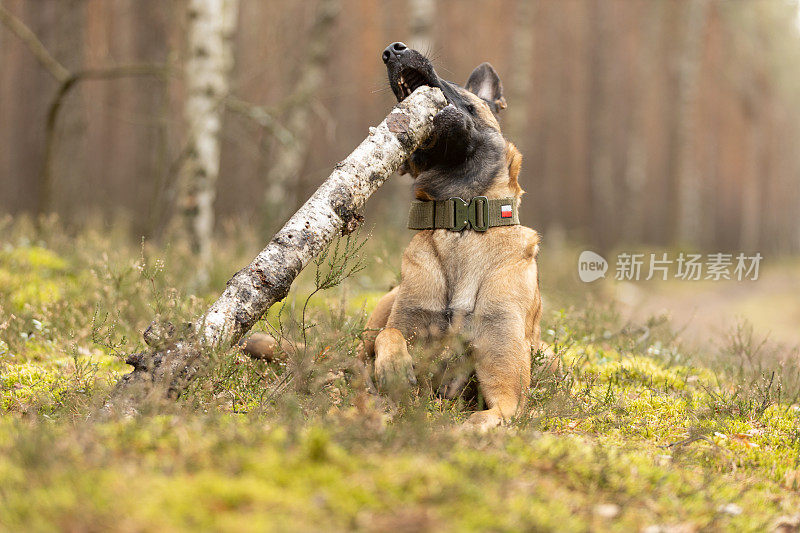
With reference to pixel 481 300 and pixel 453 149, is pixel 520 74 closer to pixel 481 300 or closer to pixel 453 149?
pixel 453 149

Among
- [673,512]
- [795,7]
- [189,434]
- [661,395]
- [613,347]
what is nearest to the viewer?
[189,434]

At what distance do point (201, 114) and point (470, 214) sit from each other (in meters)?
5.18

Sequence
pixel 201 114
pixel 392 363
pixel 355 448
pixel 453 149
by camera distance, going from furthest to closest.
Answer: pixel 201 114 → pixel 453 149 → pixel 392 363 → pixel 355 448

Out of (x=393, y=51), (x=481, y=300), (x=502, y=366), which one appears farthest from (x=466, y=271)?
(x=393, y=51)

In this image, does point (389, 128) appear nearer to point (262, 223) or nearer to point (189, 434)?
point (189, 434)

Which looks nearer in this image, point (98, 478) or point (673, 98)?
point (98, 478)

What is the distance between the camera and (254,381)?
375 cm

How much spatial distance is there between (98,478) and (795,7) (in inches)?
1250

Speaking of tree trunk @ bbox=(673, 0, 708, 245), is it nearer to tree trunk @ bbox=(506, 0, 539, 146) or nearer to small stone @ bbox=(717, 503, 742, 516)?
tree trunk @ bbox=(506, 0, 539, 146)

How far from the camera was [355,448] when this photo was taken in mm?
2266

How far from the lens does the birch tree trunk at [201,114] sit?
26.5 ft

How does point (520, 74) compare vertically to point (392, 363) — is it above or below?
above

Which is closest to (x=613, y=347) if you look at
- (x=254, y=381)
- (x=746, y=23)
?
(x=254, y=381)

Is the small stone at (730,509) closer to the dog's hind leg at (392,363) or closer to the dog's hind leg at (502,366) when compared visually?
the dog's hind leg at (502,366)
